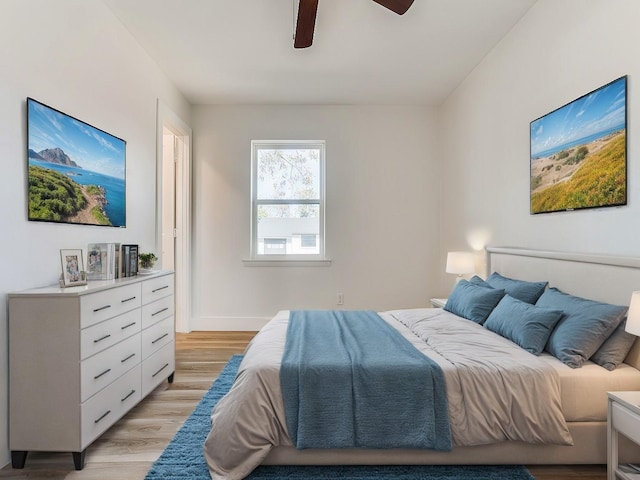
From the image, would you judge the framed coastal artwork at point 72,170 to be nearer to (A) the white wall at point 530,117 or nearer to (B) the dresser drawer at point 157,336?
(B) the dresser drawer at point 157,336

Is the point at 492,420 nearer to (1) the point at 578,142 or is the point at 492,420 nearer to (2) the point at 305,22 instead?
(1) the point at 578,142

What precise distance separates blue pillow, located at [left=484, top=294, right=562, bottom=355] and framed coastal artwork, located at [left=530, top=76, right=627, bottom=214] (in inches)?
26.6

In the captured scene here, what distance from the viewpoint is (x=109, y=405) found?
7.21 ft

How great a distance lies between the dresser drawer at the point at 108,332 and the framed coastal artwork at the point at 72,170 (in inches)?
26.1

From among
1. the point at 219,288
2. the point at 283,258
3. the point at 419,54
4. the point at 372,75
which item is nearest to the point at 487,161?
the point at 419,54

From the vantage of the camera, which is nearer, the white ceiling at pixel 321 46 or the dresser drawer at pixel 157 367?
the dresser drawer at pixel 157 367

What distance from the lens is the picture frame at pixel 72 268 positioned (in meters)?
2.17

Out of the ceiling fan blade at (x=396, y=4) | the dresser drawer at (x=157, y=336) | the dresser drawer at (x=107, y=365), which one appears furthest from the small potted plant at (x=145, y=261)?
the ceiling fan blade at (x=396, y=4)

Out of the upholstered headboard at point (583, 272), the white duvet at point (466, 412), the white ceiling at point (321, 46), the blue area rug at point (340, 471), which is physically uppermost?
the white ceiling at point (321, 46)

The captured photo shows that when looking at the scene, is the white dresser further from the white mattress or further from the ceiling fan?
the white mattress

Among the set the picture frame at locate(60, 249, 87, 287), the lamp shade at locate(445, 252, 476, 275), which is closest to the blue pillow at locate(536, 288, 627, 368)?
the lamp shade at locate(445, 252, 476, 275)

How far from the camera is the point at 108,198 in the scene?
2.81 meters

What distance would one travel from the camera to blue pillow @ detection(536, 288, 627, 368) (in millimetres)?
1896

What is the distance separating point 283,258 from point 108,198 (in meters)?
2.34
